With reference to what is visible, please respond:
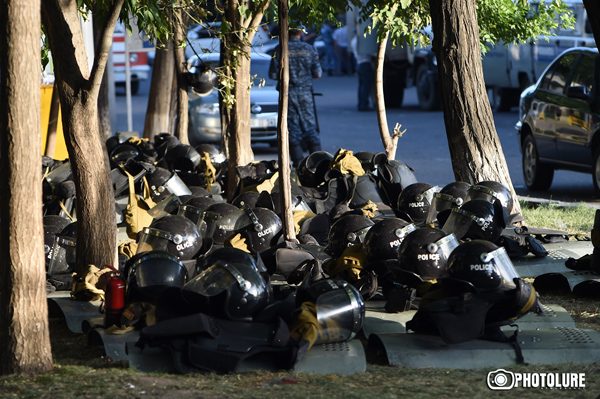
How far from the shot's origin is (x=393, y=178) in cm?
1472

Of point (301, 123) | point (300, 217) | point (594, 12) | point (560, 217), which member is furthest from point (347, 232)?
point (301, 123)

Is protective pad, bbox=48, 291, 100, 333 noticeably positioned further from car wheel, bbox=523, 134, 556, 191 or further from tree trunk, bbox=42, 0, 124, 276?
car wheel, bbox=523, 134, 556, 191

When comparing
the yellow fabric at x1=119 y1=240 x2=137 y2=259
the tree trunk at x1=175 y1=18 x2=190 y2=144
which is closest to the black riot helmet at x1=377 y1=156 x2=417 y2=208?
the tree trunk at x1=175 y1=18 x2=190 y2=144

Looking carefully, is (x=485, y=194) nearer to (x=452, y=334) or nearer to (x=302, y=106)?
(x=452, y=334)

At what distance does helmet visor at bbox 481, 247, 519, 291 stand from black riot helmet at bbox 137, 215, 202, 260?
8.91 feet

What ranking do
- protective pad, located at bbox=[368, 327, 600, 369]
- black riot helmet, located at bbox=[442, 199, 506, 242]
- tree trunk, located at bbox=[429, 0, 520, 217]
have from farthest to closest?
1. tree trunk, located at bbox=[429, 0, 520, 217]
2. black riot helmet, located at bbox=[442, 199, 506, 242]
3. protective pad, located at bbox=[368, 327, 600, 369]

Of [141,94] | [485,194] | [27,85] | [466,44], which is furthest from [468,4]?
[141,94]

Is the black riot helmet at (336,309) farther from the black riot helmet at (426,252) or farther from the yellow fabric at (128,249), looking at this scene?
the yellow fabric at (128,249)

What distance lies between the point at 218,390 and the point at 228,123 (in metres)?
9.24

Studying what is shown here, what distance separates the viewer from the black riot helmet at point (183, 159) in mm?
16922

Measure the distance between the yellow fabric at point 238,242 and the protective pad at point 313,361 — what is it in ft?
10.5

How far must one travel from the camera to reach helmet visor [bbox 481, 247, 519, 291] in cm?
873

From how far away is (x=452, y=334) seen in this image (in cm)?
843

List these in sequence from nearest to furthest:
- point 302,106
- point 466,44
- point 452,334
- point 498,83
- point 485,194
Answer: point 452,334 < point 485,194 < point 466,44 < point 302,106 < point 498,83
